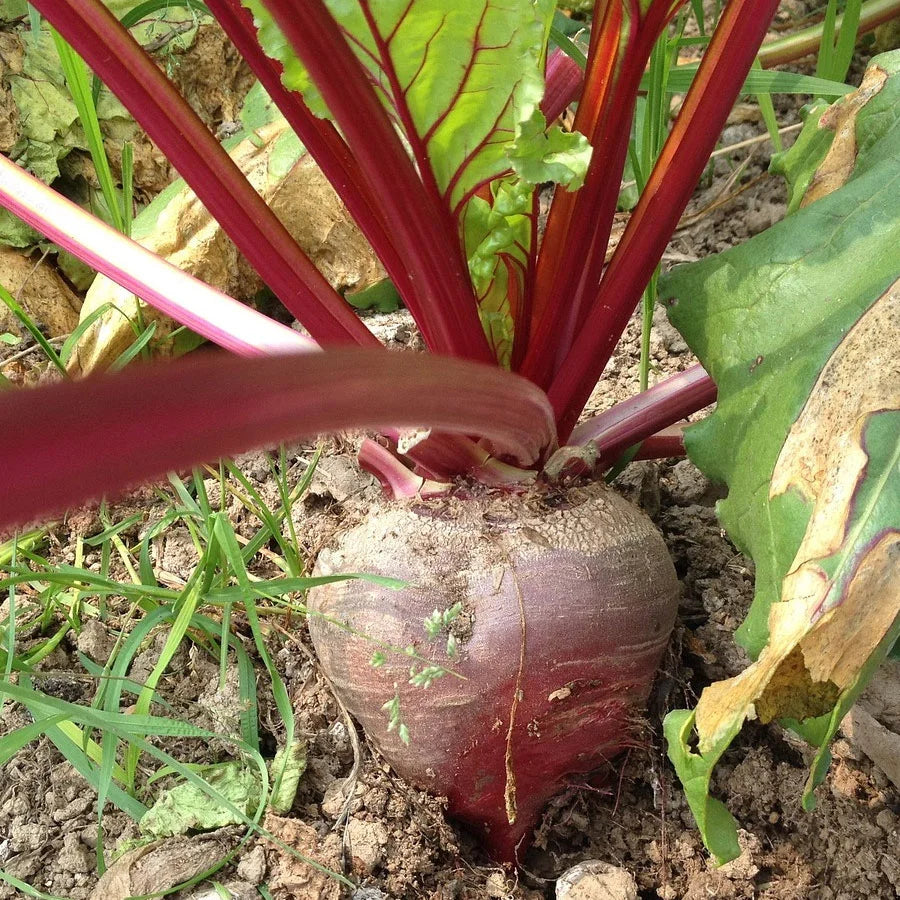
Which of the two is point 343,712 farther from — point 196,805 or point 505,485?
point 505,485

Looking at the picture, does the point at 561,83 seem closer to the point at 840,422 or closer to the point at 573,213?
the point at 573,213

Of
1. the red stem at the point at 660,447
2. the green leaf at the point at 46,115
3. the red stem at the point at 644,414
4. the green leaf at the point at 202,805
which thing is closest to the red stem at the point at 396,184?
the red stem at the point at 644,414

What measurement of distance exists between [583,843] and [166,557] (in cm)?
73

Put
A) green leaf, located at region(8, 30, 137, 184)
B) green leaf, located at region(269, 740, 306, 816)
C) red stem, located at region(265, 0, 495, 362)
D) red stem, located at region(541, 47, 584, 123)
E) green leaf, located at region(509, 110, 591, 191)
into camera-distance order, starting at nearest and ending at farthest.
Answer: red stem, located at region(265, 0, 495, 362) < green leaf, located at region(509, 110, 591, 191) < green leaf, located at region(269, 740, 306, 816) < red stem, located at region(541, 47, 584, 123) < green leaf, located at region(8, 30, 137, 184)

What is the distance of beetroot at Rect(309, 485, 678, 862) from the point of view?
40.4 inches

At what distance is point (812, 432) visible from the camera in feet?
2.89

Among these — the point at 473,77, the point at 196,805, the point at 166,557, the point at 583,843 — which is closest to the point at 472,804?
the point at 583,843

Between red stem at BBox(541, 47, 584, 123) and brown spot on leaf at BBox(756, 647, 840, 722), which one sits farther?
red stem at BBox(541, 47, 584, 123)

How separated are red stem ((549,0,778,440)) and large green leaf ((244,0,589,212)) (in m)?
0.19

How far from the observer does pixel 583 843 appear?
1.15 metres

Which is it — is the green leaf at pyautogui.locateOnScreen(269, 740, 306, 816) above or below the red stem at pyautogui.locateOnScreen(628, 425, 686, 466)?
above

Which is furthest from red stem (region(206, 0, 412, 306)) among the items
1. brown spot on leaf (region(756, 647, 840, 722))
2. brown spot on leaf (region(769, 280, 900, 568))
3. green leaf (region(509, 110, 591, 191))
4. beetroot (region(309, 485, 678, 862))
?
brown spot on leaf (region(756, 647, 840, 722))

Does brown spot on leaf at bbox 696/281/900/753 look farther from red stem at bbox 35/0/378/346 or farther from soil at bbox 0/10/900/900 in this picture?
red stem at bbox 35/0/378/346

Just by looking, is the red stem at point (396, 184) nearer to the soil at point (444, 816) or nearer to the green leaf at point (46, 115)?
the soil at point (444, 816)
